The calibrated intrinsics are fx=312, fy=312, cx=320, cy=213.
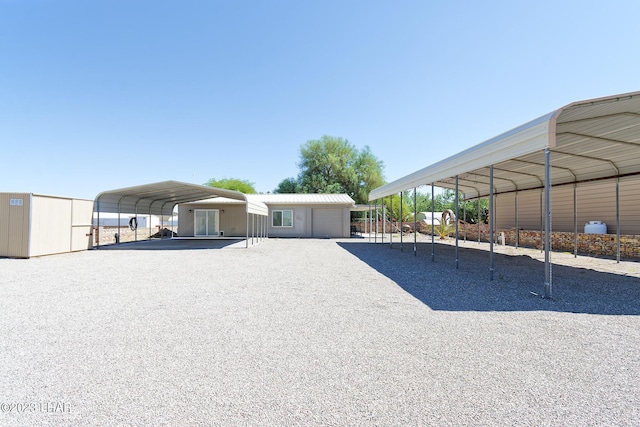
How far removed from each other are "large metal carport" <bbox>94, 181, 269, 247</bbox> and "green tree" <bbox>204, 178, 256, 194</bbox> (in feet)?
97.0

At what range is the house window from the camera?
2166 centimetres

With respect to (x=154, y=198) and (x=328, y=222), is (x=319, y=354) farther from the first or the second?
(x=154, y=198)

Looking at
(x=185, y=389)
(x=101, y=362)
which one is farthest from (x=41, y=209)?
(x=185, y=389)

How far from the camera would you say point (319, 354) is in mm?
3012

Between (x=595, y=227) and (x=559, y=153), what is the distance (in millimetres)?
5691

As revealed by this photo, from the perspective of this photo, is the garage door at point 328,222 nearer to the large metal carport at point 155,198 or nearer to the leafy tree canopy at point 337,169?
the large metal carport at point 155,198

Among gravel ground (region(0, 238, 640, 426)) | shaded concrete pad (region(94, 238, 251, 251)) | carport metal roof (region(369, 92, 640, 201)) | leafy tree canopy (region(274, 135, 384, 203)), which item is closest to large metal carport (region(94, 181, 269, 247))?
shaded concrete pad (region(94, 238, 251, 251))

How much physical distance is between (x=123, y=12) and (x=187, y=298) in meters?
12.8

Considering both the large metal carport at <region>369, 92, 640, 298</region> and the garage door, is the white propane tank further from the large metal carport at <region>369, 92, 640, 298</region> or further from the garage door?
the garage door

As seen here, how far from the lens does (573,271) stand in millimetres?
7980

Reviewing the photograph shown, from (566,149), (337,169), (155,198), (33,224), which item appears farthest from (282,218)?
(337,169)

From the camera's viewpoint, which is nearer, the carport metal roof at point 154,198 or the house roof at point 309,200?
the carport metal roof at point 154,198

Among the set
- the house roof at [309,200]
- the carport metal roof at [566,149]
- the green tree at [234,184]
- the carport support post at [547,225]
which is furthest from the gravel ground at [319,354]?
the green tree at [234,184]

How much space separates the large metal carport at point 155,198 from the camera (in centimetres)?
1428
